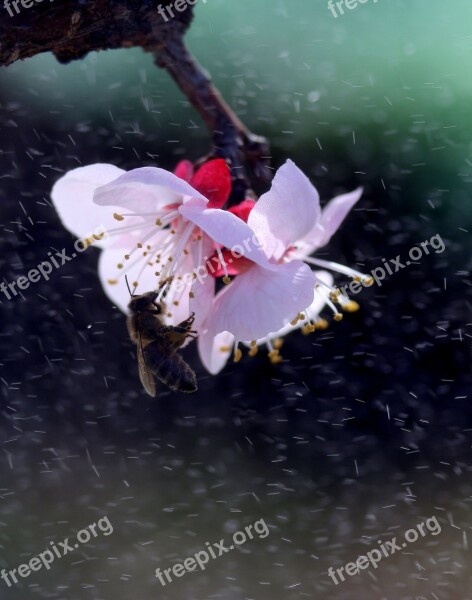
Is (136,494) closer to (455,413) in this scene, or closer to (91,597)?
(91,597)

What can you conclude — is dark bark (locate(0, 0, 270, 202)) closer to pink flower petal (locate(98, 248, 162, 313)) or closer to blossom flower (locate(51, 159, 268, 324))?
blossom flower (locate(51, 159, 268, 324))

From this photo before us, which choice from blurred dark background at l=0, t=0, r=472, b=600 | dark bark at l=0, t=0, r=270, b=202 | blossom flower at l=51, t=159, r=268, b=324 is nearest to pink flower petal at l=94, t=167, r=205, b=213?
blossom flower at l=51, t=159, r=268, b=324

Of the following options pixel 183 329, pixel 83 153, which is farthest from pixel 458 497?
pixel 183 329

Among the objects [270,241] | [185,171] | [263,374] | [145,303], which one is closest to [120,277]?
[145,303]

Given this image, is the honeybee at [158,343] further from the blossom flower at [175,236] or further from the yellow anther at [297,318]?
the yellow anther at [297,318]

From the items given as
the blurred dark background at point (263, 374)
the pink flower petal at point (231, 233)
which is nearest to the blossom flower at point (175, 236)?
the pink flower petal at point (231, 233)

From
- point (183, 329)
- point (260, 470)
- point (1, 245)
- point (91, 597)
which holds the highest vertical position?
point (183, 329)
